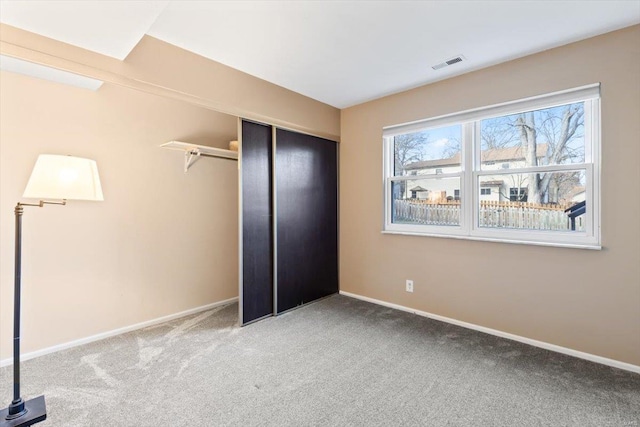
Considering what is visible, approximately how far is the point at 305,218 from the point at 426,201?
1.39 meters

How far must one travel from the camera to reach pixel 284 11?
199cm

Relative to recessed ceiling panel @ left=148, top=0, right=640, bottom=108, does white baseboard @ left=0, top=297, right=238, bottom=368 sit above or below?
below

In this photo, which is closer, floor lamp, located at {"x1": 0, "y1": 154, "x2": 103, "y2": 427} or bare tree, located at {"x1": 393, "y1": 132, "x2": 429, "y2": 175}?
floor lamp, located at {"x1": 0, "y1": 154, "x2": 103, "y2": 427}

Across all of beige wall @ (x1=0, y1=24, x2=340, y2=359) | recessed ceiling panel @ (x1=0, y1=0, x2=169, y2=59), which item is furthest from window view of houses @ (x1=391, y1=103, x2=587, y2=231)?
recessed ceiling panel @ (x1=0, y1=0, x2=169, y2=59)

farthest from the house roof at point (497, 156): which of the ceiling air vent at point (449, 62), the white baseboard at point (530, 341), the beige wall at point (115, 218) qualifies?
the beige wall at point (115, 218)

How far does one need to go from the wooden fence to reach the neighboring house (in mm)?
68

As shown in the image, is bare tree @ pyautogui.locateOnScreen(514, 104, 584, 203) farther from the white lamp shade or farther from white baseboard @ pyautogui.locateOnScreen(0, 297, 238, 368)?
white baseboard @ pyautogui.locateOnScreen(0, 297, 238, 368)

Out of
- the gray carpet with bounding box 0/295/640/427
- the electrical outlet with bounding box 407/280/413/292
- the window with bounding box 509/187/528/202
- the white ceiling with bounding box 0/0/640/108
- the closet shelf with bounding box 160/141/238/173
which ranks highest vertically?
the white ceiling with bounding box 0/0/640/108

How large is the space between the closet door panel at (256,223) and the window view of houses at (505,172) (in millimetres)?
1538

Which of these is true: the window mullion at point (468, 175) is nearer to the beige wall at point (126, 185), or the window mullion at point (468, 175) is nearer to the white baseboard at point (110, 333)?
the beige wall at point (126, 185)

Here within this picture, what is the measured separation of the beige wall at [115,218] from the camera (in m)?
2.25

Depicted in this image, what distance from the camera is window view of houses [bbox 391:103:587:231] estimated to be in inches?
97.0

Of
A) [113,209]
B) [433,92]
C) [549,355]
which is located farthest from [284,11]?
[549,355]

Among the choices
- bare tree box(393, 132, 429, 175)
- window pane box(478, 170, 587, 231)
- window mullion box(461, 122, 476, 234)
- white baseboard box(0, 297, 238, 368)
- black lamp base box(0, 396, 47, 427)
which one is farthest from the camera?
bare tree box(393, 132, 429, 175)
